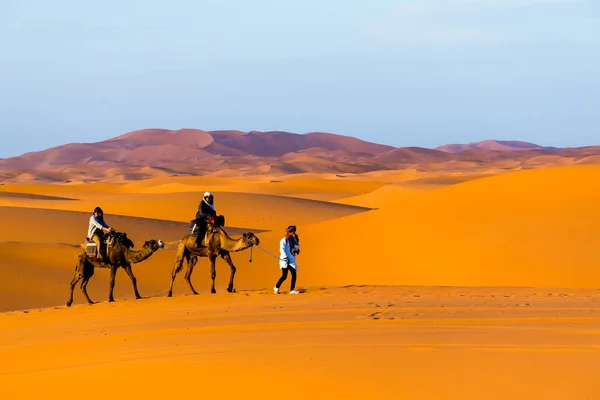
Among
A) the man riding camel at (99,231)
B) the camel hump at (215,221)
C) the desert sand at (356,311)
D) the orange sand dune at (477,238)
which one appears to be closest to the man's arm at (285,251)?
the desert sand at (356,311)

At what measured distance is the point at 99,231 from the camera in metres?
15.6

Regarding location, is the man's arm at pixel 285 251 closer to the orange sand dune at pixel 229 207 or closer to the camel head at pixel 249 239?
the camel head at pixel 249 239

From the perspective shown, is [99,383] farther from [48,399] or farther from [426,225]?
[426,225]

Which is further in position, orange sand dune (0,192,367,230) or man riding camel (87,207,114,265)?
orange sand dune (0,192,367,230)

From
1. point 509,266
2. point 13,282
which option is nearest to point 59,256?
point 13,282

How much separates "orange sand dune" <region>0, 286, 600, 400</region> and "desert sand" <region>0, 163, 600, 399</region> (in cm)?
3

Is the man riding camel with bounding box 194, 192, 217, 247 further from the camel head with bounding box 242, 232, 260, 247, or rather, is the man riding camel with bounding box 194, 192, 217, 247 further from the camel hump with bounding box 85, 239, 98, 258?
the camel hump with bounding box 85, 239, 98, 258

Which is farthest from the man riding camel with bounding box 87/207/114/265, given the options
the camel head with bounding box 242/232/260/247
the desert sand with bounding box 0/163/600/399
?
the camel head with bounding box 242/232/260/247

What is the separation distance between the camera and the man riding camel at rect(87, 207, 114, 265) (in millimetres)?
15367

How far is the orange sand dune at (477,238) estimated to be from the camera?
2119cm

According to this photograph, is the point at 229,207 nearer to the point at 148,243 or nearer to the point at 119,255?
the point at 148,243

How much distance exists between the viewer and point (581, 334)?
1095cm

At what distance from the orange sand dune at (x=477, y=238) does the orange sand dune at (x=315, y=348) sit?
5295 millimetres

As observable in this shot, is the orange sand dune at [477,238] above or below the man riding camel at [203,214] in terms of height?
below
